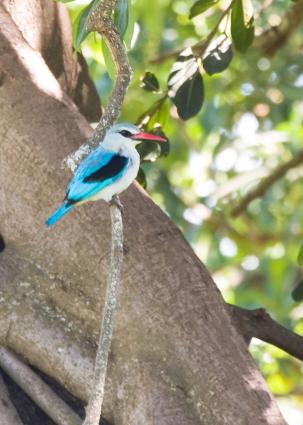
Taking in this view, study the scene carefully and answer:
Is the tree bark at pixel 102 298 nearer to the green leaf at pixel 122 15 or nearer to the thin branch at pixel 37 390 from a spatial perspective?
the thin branch at pixel 37 390

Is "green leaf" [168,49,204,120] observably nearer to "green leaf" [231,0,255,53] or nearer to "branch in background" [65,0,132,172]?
"green leaf" [231,0,255,53]

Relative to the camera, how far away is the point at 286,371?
7645mm

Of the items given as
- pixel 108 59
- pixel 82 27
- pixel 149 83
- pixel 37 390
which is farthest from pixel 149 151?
pixel 37 390

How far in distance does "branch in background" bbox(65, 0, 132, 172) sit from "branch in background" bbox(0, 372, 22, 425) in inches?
31.4

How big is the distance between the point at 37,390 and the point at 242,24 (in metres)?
1.76

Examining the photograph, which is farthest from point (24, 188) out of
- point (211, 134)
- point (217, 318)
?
point (211, 134)

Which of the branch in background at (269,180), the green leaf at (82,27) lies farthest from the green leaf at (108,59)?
the branch in background at (269,180)

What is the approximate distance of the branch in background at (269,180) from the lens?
7191mm

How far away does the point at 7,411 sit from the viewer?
3846 mm

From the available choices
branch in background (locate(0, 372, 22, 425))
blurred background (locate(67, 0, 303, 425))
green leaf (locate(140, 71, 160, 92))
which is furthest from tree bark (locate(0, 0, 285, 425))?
blurred background (locate(67, 0, 303, 425))

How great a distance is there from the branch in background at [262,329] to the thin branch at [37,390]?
2.31 feet

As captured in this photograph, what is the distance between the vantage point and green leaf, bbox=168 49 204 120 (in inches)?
190

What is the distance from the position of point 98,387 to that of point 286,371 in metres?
4.57

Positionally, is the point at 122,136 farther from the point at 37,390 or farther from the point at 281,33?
the point at 281,33
